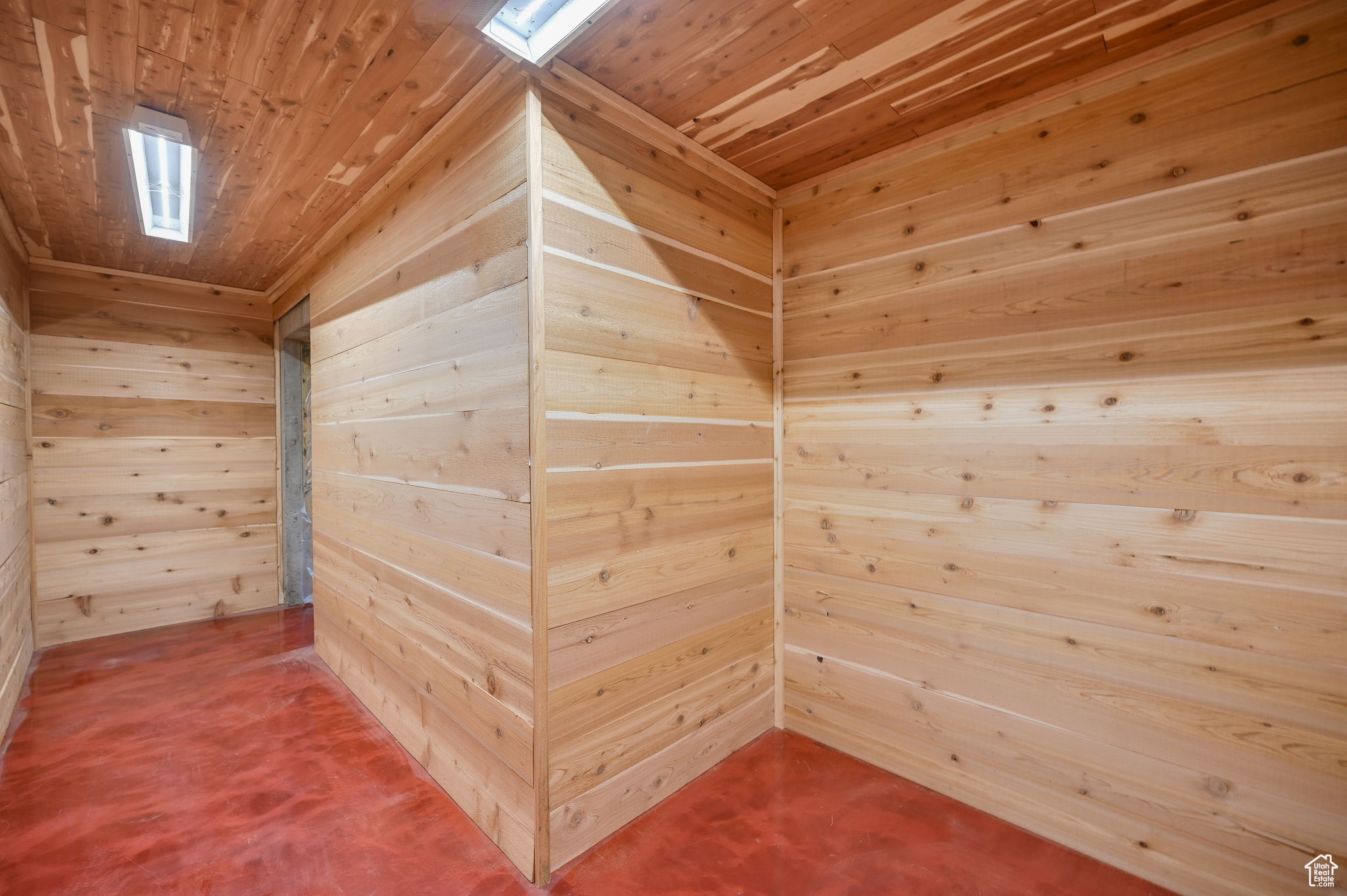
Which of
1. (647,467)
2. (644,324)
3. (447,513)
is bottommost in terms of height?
(447,513)

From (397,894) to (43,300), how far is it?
4.31m

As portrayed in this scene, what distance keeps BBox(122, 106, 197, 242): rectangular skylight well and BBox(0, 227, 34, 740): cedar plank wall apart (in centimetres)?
68

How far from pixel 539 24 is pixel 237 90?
3.42ft

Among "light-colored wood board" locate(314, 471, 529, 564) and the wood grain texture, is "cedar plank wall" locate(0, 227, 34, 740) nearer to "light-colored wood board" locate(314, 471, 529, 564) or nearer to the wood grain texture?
the wood grain texture

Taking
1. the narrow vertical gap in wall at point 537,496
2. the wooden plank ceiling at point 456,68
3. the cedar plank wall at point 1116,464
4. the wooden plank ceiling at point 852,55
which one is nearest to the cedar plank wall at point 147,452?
the wooden plank ceiling at point 456,68

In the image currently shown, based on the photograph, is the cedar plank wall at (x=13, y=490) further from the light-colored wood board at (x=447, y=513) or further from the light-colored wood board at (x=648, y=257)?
Answer: the light-colored wood board at (x=648, y=257)

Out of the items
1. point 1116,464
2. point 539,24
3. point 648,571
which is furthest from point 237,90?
point 1116,464

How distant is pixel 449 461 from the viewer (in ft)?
6.51

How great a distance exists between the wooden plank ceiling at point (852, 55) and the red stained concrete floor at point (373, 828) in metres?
2.37

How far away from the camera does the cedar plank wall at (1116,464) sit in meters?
1.44

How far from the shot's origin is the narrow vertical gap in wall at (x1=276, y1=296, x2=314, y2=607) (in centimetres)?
429

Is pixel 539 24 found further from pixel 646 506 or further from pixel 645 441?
pixel 646 506

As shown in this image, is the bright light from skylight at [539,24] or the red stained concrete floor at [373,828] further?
the red stained concrete floor at [373,828]

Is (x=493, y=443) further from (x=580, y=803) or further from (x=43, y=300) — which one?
(x=43, y=300)
